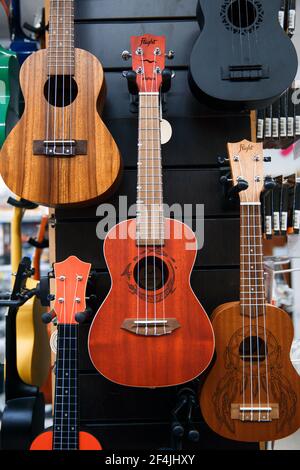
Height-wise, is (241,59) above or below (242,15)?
below

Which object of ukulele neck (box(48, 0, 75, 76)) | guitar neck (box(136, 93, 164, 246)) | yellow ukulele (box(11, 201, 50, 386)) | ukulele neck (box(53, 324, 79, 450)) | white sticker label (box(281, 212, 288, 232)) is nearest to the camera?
ukulele neck (box(53, 324, 79, 450))

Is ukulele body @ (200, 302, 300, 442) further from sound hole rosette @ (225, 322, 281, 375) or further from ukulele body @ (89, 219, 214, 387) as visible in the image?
ukulele body @ (89, 219, 214, 387)

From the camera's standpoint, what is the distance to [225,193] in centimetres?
160

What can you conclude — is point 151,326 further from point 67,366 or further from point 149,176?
point 149,176

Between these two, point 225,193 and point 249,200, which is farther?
point 225,193

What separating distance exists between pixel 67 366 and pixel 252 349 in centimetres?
64

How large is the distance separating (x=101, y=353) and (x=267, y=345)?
22.6 inches

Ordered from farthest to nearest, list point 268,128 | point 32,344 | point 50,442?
point 268,128, point 32,344, point 50,442

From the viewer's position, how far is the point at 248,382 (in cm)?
133

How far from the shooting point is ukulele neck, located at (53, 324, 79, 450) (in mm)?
1207

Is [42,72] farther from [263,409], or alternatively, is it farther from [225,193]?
[263,409]

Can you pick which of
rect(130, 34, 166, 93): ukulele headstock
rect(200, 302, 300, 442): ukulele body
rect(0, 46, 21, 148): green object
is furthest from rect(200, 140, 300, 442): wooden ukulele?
rect(0, 46, 21, 148): green object

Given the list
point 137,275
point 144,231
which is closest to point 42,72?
point 144,231

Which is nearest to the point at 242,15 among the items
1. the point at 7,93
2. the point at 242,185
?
the point at 242,185
